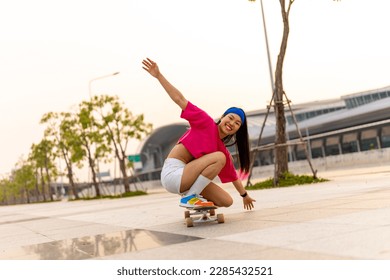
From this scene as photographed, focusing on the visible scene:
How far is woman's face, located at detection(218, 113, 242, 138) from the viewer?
5066 mm

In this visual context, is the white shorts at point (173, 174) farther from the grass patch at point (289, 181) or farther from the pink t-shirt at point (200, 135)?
the grass patch at point (289, 181)

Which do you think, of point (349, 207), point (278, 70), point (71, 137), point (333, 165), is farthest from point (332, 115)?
point (349, 207)

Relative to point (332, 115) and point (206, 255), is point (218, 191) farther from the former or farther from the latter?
point (332, 115)

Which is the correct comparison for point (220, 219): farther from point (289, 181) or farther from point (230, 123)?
point (289, 181)

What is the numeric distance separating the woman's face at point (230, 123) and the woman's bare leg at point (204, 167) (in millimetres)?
294

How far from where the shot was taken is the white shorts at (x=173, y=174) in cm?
504

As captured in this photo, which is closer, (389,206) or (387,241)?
(387,241)

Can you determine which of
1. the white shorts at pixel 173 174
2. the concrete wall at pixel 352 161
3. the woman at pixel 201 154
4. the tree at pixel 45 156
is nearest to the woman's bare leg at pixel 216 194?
the woman at pixel 201 154

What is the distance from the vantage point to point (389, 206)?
16.5ft

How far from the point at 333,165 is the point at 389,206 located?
90.5 feet

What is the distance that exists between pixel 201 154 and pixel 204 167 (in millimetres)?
188

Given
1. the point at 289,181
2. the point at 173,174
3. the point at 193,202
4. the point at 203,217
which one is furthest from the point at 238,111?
the point at 289,181

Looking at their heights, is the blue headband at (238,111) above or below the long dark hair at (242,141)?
above
